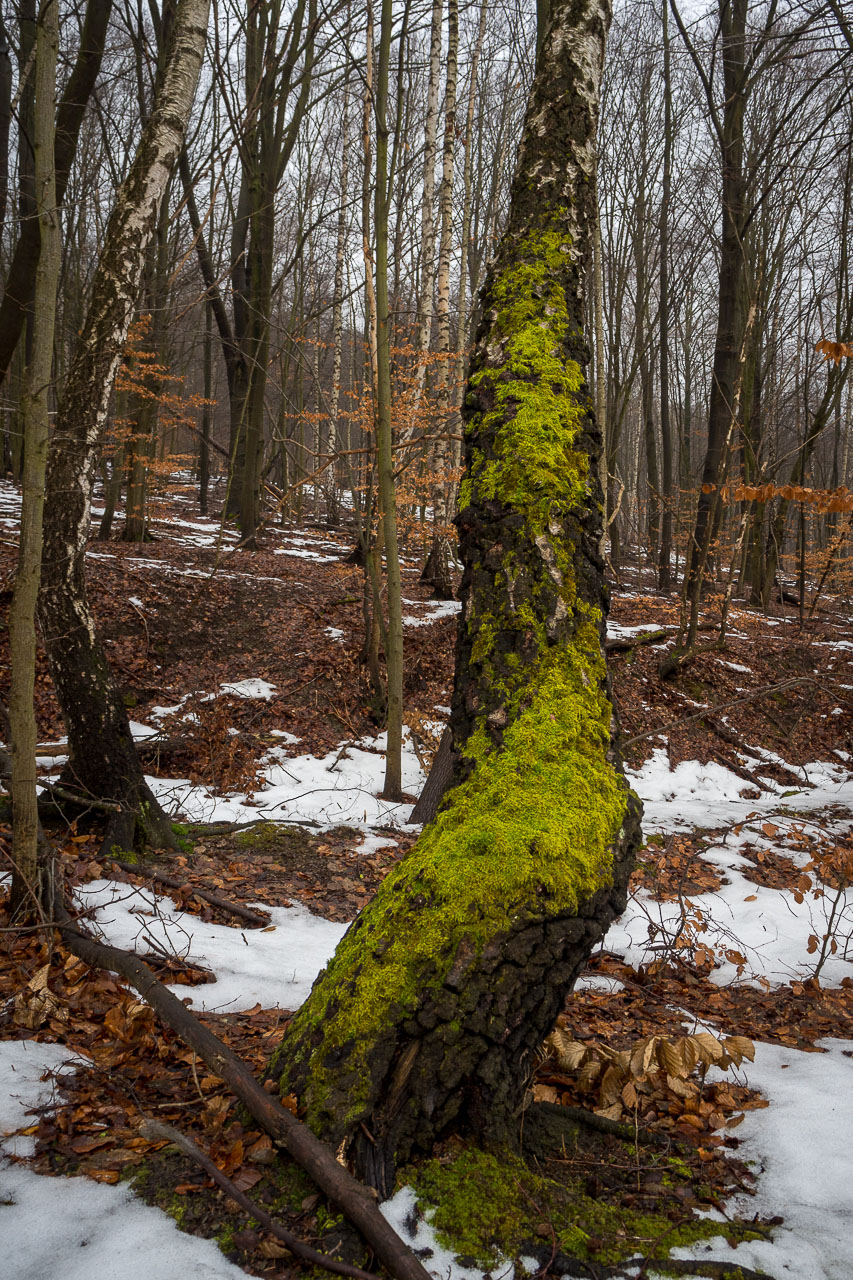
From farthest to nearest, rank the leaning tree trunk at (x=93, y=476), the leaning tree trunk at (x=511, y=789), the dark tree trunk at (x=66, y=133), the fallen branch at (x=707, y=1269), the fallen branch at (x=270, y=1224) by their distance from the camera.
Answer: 1. the dark tree trunk at (x=66, y=133)
2. the leaning tree trunk at (x=93, y=476)
3. the leaning tree trunk at (x=511, y=789)
4. the fallen branch at (x=707, y=1269)
5. the fallen branch at (x=270, y=1224)

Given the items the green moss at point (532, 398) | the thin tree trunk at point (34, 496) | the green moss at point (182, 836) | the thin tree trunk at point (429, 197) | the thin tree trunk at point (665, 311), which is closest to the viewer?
the green moss at point (532, 398)

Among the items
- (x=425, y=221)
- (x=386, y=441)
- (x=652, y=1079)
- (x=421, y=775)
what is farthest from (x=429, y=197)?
(x=652, y=1079)

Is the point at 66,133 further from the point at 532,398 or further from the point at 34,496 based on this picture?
the point at 532,398

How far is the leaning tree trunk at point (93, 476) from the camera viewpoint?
12.8 ft

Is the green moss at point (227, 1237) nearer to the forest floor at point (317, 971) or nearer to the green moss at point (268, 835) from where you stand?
the forest floor at point (317, 971)

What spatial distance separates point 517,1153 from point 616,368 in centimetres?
1657

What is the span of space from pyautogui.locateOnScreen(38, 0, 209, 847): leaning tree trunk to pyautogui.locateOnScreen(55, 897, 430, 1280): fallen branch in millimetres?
2361

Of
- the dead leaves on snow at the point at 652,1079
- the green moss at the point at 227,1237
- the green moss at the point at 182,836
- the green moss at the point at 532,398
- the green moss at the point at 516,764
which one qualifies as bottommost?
the green moss at the point at 182,836

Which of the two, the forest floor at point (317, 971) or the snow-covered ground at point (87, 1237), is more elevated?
the snow-covered ground at point (87, 1237)

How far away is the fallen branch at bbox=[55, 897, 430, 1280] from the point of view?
4.24ft

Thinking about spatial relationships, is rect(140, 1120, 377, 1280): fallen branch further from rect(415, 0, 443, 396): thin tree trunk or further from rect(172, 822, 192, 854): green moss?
rect(415, 0, 443, 396): thin tree trunk

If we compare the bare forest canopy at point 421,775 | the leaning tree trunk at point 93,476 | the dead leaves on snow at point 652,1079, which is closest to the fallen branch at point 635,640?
the bare forest canopy at point 421,775

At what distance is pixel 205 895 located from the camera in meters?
3.76

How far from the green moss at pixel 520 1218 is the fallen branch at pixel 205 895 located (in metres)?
2.34
